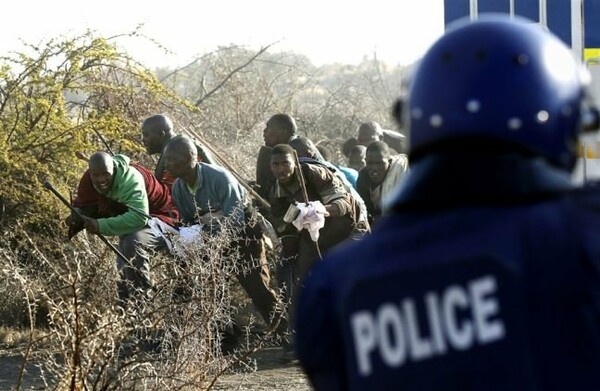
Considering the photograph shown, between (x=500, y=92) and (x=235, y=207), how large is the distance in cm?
720

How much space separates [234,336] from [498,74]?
742 centimetres

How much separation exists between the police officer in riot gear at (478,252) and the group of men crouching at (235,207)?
6908 mm

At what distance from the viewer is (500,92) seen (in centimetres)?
209

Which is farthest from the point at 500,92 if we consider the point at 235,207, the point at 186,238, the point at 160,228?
the point at 160,228

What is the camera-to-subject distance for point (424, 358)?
6.64 ft

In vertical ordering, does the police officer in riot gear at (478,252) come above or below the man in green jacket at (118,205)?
above

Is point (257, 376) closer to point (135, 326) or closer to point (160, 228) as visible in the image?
point (160, 228)

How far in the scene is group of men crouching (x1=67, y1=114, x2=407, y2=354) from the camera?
9469 millimetres

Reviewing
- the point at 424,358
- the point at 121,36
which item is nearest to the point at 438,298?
the point at 424,358

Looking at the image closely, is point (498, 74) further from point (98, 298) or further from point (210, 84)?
point (210, 84)

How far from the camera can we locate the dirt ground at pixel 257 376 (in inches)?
335

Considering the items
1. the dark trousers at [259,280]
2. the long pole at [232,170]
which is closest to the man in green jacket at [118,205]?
the dark trousers at [259,280]

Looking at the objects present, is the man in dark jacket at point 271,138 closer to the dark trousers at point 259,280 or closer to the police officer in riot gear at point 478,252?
the dark trousers at point 259,280

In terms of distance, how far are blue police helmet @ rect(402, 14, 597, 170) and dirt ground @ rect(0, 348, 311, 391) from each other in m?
5.94
